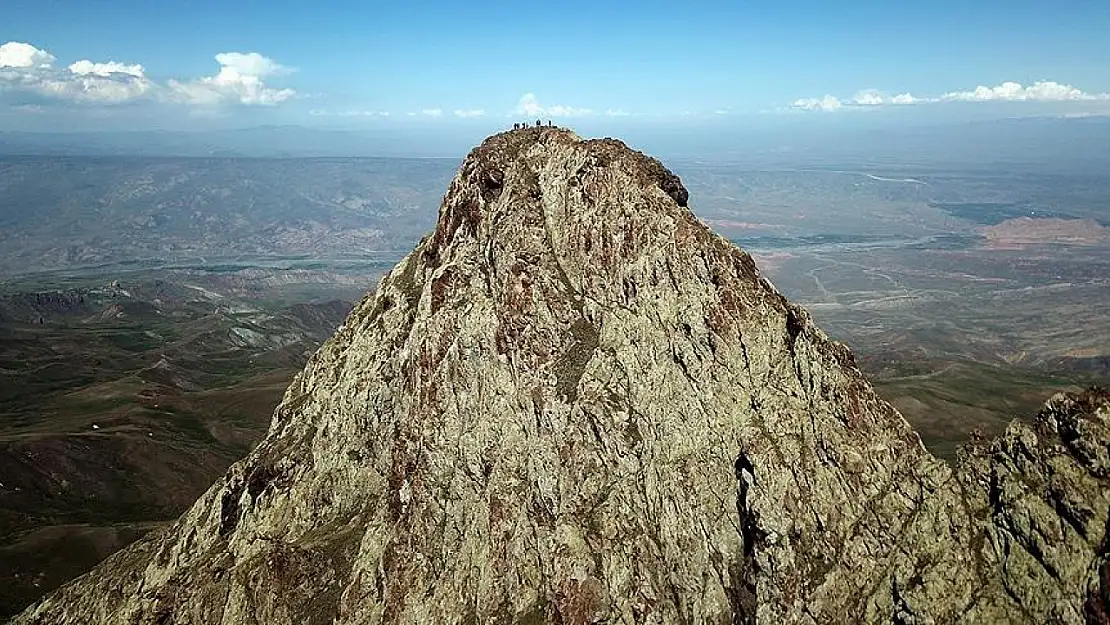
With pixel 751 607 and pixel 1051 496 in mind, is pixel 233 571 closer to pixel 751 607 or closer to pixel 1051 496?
pixel 751 607

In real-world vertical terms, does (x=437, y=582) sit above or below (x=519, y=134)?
below

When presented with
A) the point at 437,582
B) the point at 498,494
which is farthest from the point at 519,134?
the point at 437,582

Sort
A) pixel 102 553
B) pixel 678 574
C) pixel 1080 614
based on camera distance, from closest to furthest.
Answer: pixel 1080 614
pixel 678 574
pixel 102 553

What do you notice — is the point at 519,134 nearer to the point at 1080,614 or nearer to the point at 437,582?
the point at 437,582

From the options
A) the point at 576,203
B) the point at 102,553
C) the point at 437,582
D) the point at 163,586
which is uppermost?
the point at 576,203

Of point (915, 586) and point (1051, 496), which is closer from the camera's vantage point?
point (1051, 496)

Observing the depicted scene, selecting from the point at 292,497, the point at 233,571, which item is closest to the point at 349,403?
the point at 292,497

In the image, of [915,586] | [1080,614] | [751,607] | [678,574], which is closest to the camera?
[1080,614]
